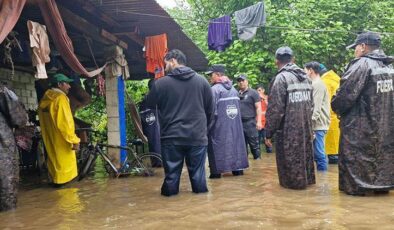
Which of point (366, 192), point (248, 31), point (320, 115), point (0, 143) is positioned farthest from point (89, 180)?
point (248, 31)

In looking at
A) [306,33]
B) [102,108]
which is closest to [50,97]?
[102,108]

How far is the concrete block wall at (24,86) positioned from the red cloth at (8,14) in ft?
20.2

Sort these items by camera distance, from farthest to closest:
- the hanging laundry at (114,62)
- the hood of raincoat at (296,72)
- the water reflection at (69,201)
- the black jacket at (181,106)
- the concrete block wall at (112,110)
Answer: the concrete block wall at (112,110) → the hanging laundry at (114,62) → the hood of raincoat at (296,72) → the black jacket at (181,106) → the water reflection at (69,201)

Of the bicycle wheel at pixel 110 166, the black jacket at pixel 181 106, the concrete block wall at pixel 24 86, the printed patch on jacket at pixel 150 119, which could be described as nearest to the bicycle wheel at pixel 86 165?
the bicycle wheel at pixel 110 166

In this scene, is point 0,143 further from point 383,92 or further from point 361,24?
point 361,24

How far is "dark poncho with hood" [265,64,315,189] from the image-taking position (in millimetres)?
5480

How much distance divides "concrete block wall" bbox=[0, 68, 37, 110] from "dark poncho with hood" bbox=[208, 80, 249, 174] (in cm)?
562

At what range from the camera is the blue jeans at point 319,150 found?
7.19 meters

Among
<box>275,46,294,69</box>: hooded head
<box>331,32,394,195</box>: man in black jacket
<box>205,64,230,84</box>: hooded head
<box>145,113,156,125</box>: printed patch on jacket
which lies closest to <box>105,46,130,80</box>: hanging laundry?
<box>145,113,156,125</box>: printed patch on jacket

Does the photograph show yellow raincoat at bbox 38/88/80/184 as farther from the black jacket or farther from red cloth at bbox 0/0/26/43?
red cloth at bbox 0/0/26/43

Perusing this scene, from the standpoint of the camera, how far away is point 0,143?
16.3 feet

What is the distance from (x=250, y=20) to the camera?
10.8 meters

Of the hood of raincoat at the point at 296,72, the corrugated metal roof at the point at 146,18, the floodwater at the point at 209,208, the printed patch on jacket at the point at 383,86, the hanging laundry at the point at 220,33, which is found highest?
the hanging laundry at the point at 220,33

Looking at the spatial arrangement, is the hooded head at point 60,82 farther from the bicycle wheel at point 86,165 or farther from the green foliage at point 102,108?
the green foliage at point 102,108
